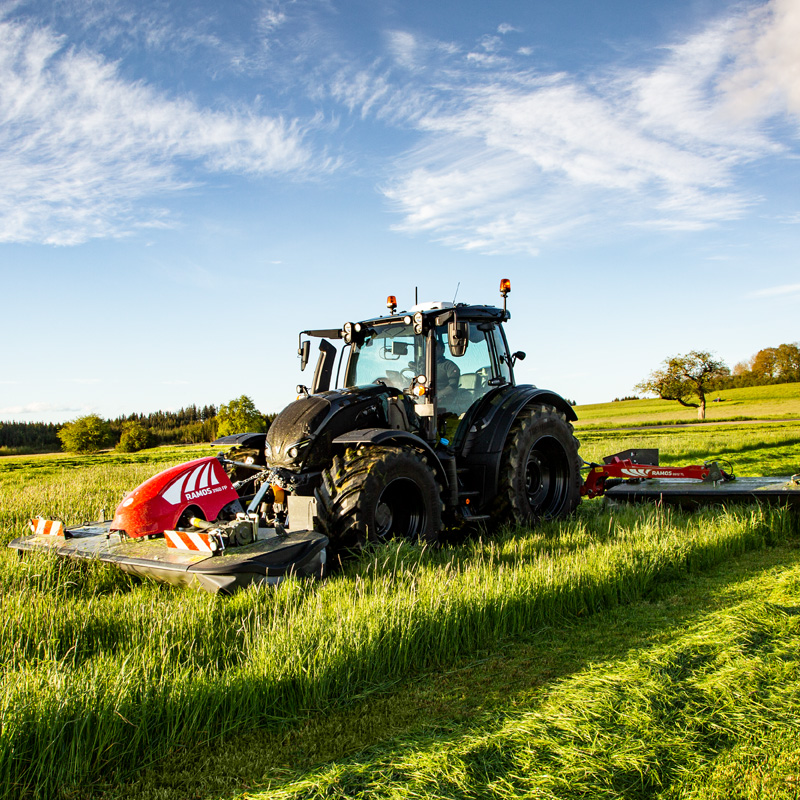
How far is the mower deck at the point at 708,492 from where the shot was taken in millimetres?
7113

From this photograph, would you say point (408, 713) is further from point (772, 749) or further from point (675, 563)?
point (675, 563)

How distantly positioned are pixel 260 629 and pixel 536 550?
283cm

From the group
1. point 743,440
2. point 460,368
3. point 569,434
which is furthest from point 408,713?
point 743,440

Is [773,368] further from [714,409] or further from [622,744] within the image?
[622,744]

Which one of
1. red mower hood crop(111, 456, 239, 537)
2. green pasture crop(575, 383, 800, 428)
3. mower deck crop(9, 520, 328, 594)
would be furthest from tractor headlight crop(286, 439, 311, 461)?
green pasture crop(575, 383, 800, 428)

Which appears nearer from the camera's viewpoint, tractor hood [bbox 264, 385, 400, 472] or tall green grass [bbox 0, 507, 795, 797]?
tall green grass [bbox 0, 507, 795, 797]

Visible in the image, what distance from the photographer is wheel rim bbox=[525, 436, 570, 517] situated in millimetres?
7500

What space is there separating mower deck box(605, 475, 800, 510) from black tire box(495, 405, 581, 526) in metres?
0.75

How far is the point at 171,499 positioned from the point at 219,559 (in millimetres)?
966

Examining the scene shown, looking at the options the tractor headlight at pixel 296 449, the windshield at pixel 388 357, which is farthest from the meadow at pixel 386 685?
the windshield at pixel 388 357

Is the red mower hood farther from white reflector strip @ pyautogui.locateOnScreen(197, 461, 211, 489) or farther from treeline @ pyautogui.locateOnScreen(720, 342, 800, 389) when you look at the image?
treeline @ pyautogui.locateOnScreen(720, 342, 800, 389)

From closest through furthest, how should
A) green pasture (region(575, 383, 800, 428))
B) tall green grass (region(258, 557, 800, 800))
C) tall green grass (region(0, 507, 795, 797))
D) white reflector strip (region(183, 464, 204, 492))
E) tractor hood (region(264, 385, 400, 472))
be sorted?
tall green grass (region(258, 557, 800, 800))
tall green grass (region(0, 507, 795, 797))
white reflector strip (region(183, 464, 204, 492))
tractor hood (region(264, 385, 400, 472))
green pasture (region(575, 383, 800, 428))

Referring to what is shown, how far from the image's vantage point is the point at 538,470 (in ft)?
24.8

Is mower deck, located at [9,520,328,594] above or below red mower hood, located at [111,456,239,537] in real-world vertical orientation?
below
